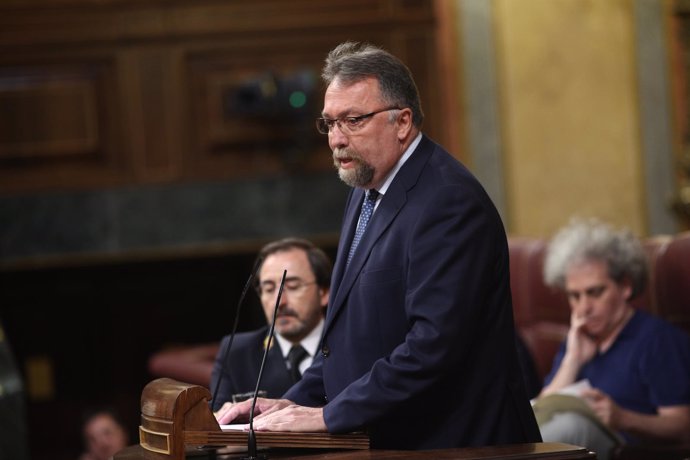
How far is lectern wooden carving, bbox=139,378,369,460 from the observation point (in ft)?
7.45

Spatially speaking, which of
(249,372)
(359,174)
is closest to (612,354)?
(249,372)

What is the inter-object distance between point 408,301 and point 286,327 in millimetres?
1173

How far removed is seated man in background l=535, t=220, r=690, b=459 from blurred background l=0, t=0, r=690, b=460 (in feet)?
9.06

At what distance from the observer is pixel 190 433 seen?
2.27 meters

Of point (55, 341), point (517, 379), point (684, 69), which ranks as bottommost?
point (55, 341)

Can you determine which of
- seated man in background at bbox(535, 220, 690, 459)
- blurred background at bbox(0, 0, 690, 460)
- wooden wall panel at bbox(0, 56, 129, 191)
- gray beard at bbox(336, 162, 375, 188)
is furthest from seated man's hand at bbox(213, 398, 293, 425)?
wooden wall panel at bbox(0, 56, 129, 191)

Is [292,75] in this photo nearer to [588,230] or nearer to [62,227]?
[62,227]

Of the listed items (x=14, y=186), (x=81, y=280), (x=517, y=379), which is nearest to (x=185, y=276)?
(x=81, y=280)

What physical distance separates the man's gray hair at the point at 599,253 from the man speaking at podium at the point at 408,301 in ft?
5.55

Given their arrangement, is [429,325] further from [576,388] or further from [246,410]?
[576,388]

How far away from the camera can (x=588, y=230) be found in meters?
4.19

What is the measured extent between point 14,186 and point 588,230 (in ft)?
12.3

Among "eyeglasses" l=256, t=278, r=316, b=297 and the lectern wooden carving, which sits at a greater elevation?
"eyeglasses" l=256, t=278, r=316, b=297

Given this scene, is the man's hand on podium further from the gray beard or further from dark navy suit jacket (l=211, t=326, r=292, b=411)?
dark navy suit jacket (l=211, t=326, r=292, b=411)
